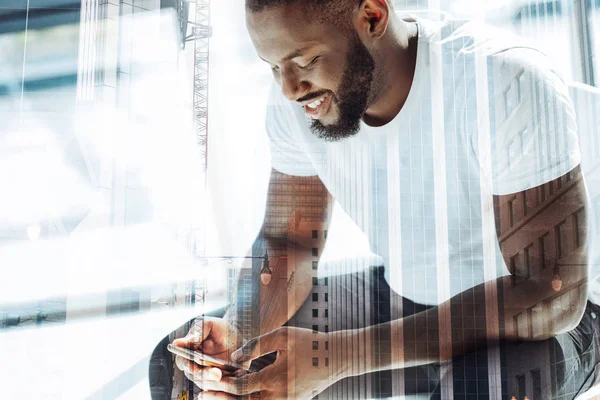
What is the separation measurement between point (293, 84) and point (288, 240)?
18.4 inches

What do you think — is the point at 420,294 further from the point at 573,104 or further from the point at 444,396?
the point at 573,104

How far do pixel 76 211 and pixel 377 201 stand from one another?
3.09 feet

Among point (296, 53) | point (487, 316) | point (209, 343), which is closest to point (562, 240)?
point (487, 316)

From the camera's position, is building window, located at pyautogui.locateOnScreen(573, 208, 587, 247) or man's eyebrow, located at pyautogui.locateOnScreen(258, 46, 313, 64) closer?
man's eyebrow, located at pyautogui.locateOnScreen(258, 46, 313, 64)

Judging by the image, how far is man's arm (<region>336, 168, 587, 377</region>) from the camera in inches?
74.2

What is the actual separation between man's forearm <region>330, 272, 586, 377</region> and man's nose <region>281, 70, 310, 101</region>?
0.73 meters

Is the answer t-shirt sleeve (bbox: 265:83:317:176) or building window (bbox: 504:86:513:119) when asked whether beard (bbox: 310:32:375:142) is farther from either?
building window (bbox: 504:86:513:119)

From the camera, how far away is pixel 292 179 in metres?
1.96

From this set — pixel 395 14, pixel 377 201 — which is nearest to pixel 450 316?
pixel 377 201

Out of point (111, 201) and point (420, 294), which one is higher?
point (111, 201)

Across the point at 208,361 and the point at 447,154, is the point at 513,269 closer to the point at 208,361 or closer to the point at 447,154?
the point at 447,154

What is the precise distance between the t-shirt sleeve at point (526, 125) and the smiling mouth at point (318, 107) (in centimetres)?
47

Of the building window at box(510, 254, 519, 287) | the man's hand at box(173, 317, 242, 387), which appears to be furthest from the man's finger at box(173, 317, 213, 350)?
the building window at box(510, 254, 519, 287)

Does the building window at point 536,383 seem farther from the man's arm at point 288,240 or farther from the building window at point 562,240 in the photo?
the man's arm at point 288,240
